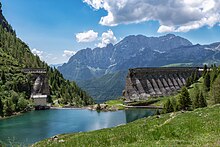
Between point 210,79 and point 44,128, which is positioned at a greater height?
point 210,79

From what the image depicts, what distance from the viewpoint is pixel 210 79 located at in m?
128

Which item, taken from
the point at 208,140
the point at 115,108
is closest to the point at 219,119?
the point at 208,140

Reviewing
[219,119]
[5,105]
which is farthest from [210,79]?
[219,119]

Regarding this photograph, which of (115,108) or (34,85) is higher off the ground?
(34,85)

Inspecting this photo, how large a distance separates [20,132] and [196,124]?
78552mm

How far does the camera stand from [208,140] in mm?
20500

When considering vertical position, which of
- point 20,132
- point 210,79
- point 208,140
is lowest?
point 20,132

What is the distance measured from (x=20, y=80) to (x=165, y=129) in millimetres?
175181

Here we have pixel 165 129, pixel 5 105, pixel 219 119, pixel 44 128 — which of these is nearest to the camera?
pixel 165 129

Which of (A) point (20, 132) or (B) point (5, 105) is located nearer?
(A) point (20, 132)

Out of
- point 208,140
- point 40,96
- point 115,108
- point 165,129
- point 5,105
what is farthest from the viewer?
point 40,96

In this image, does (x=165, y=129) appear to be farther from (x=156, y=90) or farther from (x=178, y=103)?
(x=156, y=90)

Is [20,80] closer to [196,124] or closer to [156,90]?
[156,90]

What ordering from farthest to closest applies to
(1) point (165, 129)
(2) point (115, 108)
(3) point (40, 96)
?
(3) point (40, 96) < (2) point (115, 108) < (1) point (165, 129)
